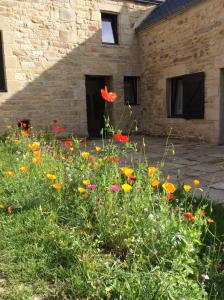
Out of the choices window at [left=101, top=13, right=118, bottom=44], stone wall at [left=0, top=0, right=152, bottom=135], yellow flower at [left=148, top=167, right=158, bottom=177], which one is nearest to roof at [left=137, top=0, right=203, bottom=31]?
stone wall at [left=0, top=0, right=152, bottom=135]

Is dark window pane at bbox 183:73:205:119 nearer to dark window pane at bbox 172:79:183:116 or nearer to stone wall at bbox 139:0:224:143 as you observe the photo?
stone wall at bbox 139:0:224:143

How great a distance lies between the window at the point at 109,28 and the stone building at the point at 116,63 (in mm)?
34

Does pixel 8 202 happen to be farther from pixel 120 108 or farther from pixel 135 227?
pixel 120 108

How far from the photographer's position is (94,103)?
10742 mm

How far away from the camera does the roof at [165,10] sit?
850 cm

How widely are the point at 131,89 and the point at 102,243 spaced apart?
31.1 feet

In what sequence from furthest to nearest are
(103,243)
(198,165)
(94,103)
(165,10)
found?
(94,103)
(165,10)
(198,165)
(103,243)

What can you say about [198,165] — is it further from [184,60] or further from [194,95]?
[184,60]

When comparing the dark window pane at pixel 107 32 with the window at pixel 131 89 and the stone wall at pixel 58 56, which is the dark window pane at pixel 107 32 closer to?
the stone wall at pixel 58 56

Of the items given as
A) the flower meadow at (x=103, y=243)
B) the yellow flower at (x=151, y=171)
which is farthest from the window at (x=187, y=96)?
the yellow flower at (x=151, y=171)

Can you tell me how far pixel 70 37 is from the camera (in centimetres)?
938

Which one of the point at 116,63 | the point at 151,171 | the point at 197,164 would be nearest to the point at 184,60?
the point at 116,63

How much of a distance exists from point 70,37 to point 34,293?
29.2 ft

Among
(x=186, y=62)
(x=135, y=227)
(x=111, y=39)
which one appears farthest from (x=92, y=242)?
(x=111, y=39)
